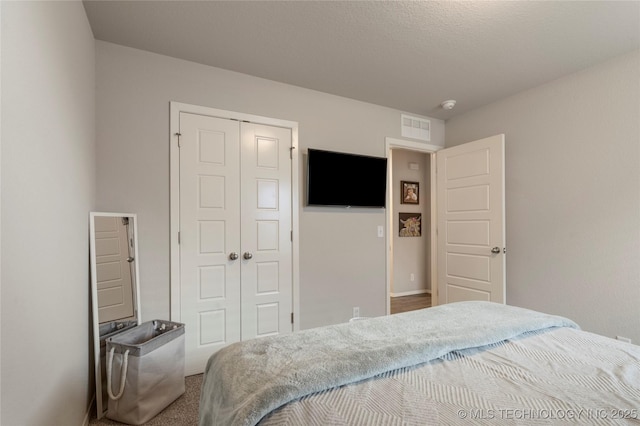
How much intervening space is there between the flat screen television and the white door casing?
222 mm

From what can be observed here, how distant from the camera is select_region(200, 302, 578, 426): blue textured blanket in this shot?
0.91 metres

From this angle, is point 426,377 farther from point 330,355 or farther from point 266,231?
point 266,231

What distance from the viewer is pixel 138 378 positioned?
1.79 metres

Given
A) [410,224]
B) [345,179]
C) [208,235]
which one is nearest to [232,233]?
[208,235]

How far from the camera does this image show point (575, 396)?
2.97ft

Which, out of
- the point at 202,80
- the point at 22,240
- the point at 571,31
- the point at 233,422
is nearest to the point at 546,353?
the point at 233,422

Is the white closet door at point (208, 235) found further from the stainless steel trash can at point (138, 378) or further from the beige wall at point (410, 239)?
the beige wall at point (410, 239)

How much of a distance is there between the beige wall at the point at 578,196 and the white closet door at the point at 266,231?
233cm

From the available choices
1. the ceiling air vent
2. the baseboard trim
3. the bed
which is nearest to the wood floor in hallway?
the baseboard trim

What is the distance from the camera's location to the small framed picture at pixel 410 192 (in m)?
5.11

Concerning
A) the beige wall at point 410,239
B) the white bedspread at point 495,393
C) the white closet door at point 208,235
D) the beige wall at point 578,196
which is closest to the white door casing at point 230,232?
the white closet door at point 208,235

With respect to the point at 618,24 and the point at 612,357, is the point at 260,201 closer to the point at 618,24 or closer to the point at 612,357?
the point at 612,357

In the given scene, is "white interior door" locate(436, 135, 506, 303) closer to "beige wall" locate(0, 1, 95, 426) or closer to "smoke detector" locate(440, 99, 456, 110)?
"smoke detector" locate(440, 99, 456, 110)

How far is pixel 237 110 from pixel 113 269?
159 centimetres
